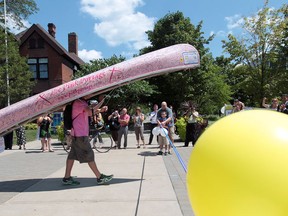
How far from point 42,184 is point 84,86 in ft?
7.53

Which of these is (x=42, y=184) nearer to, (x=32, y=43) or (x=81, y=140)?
(x=81, y=140)

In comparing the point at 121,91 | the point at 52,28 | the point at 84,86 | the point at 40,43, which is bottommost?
the point at 84,86

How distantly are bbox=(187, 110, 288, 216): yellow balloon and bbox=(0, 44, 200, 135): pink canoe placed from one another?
430 centimetres

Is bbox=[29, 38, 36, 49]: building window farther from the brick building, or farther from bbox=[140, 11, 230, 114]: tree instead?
bbox=[140, 11, 230, 114]: tree

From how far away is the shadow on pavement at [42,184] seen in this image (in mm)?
7055

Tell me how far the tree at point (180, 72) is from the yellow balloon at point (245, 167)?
99.5ft

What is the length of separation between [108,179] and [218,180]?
451 cm

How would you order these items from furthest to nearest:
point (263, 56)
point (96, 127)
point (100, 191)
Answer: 1. point (263, 56)
2. point (96, 127)
3. point (100, 191)

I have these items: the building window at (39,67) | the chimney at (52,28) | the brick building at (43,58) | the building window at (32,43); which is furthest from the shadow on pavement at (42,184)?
the chimney at (52,28)

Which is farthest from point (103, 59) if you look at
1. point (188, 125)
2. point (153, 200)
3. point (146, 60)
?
point (153, 200)

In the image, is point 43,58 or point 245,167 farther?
point 43,58

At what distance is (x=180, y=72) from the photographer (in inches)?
1310

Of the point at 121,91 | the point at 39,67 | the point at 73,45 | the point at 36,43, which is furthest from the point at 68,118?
the point at 73,45

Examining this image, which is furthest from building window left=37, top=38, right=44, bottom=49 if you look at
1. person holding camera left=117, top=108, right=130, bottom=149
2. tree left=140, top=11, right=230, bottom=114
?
person holding camera left=117, top=108, right=130, bottom=149
